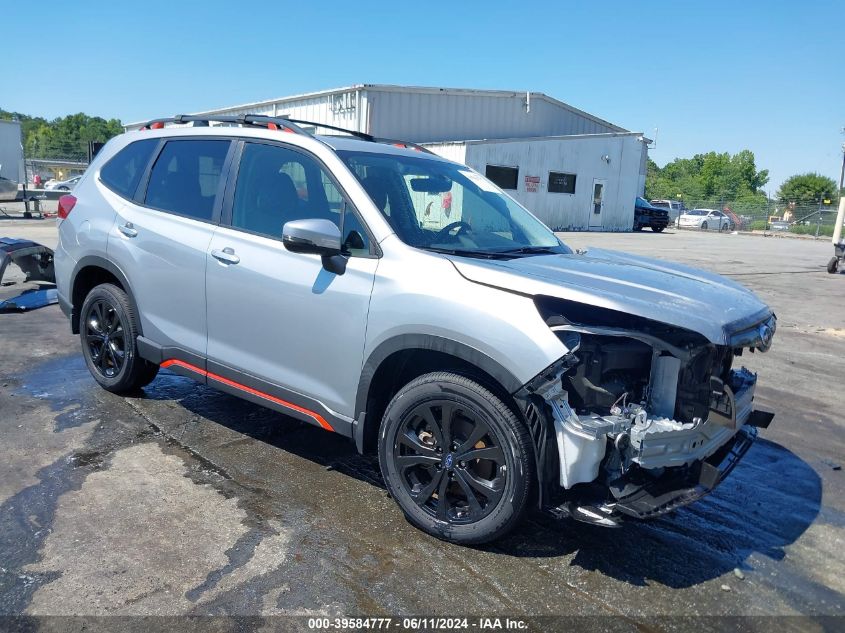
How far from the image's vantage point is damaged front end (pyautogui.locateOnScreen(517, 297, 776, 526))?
287 centimetres

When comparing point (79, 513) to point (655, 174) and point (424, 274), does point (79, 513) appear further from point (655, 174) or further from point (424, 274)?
point (655, 174)

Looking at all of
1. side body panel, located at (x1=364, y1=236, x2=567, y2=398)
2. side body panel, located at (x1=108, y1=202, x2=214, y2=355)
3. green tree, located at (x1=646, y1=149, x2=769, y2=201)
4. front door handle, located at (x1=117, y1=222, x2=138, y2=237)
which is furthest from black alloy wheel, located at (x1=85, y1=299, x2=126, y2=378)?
green tree, located at (x1=646, y1=149, x2=769, y2=201)

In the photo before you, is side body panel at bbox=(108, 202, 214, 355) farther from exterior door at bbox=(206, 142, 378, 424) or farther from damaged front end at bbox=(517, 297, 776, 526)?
damaged front end at bbox=(517, 297, 776, 526)

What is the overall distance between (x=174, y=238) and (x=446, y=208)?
1779 mm

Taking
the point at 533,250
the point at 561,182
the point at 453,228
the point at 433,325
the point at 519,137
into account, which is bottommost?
the point at 433,325

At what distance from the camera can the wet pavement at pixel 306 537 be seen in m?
2.88

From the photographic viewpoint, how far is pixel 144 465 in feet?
13.4

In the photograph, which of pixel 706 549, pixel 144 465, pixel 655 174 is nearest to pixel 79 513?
pixel 144 465

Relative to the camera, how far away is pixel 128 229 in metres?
4.74

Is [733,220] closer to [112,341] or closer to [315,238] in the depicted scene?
[112,341]

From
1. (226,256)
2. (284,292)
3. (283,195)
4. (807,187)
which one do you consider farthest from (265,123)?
(807,187)

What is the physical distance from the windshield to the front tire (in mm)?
808

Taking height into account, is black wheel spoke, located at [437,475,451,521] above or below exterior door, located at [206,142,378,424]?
below

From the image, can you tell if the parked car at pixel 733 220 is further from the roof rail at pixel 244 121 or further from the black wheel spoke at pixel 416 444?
the black wheel spoke at pixel 416 444
